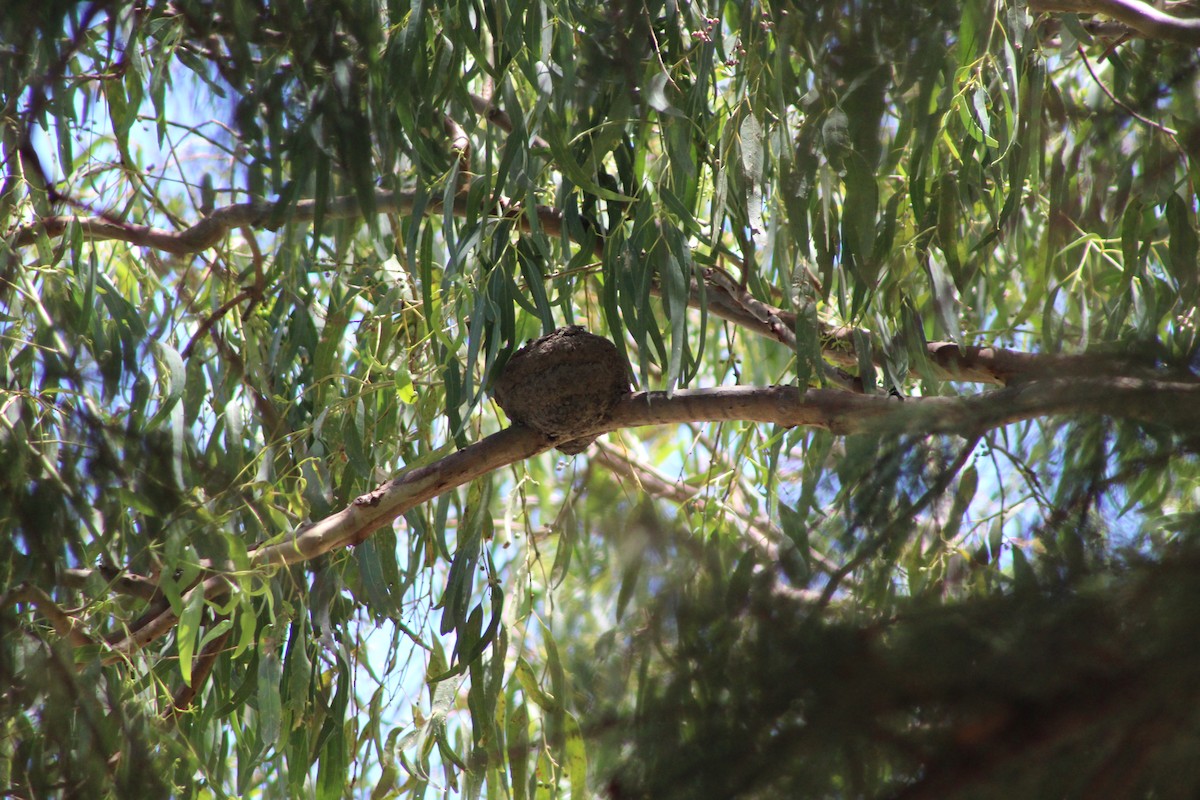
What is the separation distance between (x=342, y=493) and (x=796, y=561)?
1134 mm

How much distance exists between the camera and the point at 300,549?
1.60 metres

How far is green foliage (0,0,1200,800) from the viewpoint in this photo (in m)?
0.78

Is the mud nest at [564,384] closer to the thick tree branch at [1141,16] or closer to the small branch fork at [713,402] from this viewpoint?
the small branch fork at [713,402]

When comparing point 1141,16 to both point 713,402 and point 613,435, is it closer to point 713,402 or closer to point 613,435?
point 713,402

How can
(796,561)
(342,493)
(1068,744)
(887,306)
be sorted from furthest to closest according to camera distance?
(342,493) < (887,306) < (796,561) < (1068,744)

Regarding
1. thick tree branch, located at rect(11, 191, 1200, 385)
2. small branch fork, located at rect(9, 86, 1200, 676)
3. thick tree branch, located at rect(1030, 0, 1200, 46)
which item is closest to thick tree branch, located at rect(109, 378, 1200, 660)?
small branch fork, located at rect(9, 86, 1200, 676)

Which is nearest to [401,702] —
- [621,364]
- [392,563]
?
[392,563]

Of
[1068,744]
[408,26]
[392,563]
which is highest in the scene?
[408,26]

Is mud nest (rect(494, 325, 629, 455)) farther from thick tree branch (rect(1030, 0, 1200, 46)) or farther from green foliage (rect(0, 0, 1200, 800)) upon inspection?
thick tree branch (rect(1030, 0, 1200, 46))

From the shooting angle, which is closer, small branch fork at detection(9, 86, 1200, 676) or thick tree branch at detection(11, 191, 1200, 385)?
small branch fork at detection(9, 86, 1200, 676)

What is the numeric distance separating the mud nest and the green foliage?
0.05 m

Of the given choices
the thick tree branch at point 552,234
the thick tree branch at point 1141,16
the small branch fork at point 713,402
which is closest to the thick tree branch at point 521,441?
the small branch fork at point 713,402

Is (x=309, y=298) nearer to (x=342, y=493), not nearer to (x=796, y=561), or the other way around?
(x=342, y=493)

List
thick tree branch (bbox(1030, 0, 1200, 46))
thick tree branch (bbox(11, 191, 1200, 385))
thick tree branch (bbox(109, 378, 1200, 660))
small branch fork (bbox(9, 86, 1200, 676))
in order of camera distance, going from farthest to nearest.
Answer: thick tree branch (bbox(11, 191, 1200, 385))
thick tree branch (bbox(109, 378, 1200, 660))
thick tree branch (bbox(1030, 0, 1200, 46))
small branch fork (bbox(9, 86, 1200, 676))
